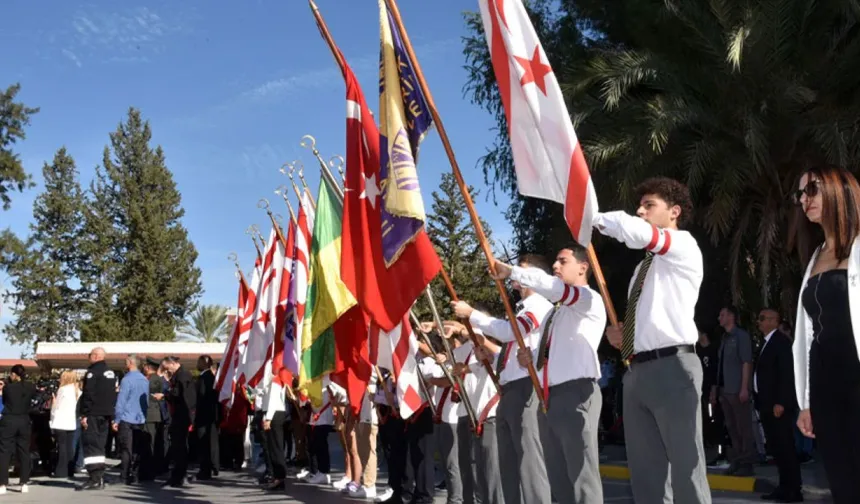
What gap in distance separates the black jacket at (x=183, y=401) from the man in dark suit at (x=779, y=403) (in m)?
8.90

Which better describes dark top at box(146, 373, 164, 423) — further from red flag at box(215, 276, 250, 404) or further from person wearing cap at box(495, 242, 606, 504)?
person wearing cap at box(495, 242, 606, 504)

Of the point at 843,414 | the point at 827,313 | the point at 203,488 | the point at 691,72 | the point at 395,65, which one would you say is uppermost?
the point at 691,72

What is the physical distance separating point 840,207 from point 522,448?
3.41 m

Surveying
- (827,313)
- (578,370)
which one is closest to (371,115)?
(578,370)

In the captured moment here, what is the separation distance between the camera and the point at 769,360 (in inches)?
399

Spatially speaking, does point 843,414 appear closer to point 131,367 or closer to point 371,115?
point 371,115

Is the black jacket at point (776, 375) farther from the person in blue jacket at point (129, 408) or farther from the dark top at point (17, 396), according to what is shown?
the dark top at point (17, 396)

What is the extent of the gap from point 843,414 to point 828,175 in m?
1.07

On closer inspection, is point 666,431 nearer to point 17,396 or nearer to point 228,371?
point 228,371

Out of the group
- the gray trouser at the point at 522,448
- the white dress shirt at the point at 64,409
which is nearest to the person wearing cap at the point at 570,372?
the gray trouser at the point at 522,448

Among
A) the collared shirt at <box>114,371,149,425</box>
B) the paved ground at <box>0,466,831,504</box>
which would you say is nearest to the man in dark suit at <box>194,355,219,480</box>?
the paved ground at <box>0,466,831,504</box>

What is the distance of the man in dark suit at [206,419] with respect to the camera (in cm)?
1495

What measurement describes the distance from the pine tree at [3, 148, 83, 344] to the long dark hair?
53.8 meters

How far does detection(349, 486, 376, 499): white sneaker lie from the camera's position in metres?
11.7
